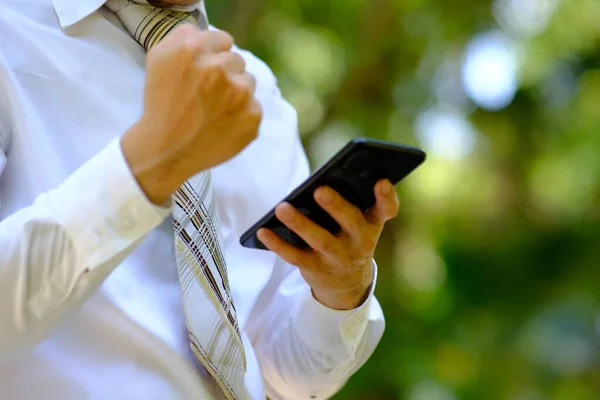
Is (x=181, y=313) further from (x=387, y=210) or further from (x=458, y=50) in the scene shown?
(x=458, y=50)

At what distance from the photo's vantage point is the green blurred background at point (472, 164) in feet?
6.18

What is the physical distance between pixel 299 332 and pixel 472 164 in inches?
52.4

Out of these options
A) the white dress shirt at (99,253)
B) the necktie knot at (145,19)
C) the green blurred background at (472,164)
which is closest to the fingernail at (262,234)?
the white dress shirt at (99,253)

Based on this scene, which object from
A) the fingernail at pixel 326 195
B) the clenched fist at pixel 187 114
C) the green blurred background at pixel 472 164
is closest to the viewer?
the clenched fist at pixel 187 114

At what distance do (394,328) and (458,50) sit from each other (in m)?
0.72

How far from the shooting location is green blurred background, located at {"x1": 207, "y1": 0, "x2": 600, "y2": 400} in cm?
188

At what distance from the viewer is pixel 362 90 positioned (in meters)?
1.99

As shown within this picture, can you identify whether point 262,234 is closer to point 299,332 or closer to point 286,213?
point 286,213

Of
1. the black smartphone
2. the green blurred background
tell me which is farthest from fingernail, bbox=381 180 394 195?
the green blurred background

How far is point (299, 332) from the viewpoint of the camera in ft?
2.92

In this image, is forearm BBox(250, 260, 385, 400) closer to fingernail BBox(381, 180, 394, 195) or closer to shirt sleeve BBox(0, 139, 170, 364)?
fingernail BBox(381, 180, 394, 195)

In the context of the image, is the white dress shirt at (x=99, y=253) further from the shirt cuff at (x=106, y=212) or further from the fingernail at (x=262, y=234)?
the fingernail at (x=262, y=234)

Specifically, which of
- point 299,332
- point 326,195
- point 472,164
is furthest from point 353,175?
point 472,164

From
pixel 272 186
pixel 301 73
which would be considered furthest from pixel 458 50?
pixel 272 186
